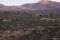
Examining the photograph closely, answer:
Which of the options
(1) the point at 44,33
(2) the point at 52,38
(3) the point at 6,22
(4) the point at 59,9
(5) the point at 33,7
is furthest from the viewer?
(5) the point at 33,7

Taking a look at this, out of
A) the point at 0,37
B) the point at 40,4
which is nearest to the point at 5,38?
the point at 0,37

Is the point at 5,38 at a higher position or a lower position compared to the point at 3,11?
higher

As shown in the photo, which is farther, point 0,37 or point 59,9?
point 59,9

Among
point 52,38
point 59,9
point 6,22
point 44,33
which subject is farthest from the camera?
point 59,9

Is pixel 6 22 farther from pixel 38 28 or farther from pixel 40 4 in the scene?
pixel 40 4

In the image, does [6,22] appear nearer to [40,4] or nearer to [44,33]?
[44,33]

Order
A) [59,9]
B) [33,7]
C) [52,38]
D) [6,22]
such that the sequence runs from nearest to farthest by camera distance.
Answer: [52,38], [6,22], [59,9], [33,7]

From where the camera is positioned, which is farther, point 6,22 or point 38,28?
point 6,22

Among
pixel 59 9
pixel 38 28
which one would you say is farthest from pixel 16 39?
pixel 59 9

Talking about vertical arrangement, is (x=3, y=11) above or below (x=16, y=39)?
below
